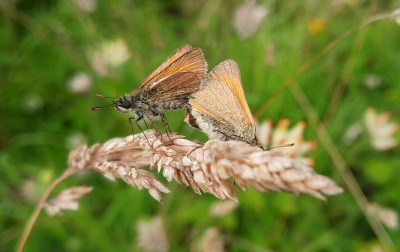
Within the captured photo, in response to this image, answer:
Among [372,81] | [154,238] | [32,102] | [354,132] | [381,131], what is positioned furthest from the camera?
[32,102]

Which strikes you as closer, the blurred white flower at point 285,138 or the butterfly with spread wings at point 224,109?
the butterfly with spread wings at point 224,109

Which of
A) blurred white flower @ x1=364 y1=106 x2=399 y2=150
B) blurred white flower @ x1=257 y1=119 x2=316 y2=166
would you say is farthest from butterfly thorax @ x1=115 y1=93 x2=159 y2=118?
blurred white flower @ x1=364 y1=106 x2=399 y2=150

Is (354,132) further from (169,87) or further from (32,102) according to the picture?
(32,102)

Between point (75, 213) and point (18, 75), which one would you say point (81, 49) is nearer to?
point (18, 75)

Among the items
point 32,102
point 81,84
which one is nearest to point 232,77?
point 81,84

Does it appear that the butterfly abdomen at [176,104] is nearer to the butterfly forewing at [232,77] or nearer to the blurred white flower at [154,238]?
the butterfly forewing at [232,77]

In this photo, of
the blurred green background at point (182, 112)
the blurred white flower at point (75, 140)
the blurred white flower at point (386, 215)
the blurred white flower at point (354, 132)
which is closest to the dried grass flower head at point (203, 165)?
the blurred green background at point (182, 112)

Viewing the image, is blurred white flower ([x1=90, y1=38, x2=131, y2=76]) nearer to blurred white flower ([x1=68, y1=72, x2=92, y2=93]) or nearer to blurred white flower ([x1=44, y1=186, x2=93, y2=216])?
blurred white flower ([x1=68, y1=72, x2=92, y2=93])
